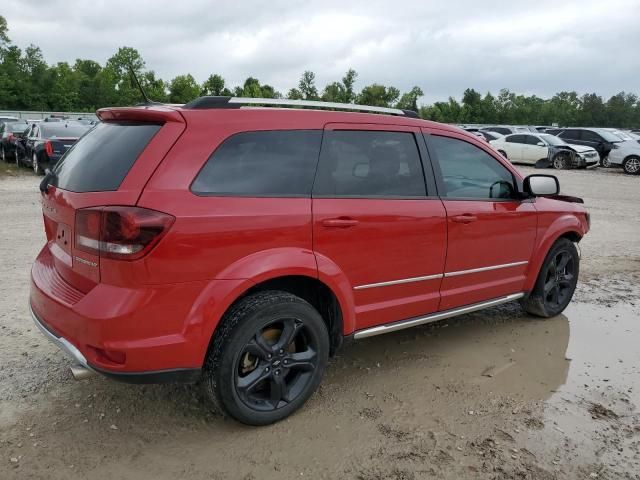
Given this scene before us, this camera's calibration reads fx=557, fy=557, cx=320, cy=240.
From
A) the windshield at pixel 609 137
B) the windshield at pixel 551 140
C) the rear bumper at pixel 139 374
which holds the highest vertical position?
the windshield at pixel 609 137

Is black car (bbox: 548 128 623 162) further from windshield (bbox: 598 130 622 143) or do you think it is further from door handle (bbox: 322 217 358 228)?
door handle (bbox: 322 217 358 228)

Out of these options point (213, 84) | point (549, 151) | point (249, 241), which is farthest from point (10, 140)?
point (213, 84)

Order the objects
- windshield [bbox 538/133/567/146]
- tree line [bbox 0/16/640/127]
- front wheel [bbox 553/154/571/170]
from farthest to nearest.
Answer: tree line [bbox 0/16/640/127]
windshield [bbox 538/133/567/146]
front wheel [bbox 553/154/571/170]

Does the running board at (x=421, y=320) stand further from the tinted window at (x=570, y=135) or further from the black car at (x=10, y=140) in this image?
the tinted window at (x=570, y=135)

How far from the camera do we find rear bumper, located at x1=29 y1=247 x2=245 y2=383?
2656 mm

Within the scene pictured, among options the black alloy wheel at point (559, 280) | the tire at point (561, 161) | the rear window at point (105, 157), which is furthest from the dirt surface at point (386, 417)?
the tire at point (561, 161)

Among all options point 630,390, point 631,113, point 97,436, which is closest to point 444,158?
point 630,390

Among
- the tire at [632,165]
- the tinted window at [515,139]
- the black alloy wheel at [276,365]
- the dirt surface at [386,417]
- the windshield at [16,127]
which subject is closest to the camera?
the dirt surface at [386,417]

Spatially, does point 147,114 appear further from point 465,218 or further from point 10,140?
point 10,140

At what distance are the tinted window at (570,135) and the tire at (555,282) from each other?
74.8 ft

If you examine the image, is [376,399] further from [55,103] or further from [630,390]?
[55,103]

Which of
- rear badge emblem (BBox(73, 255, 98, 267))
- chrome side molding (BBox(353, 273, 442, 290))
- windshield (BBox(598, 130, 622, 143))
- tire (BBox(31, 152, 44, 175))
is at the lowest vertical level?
tire (BBox(31, 152, 44, 175))

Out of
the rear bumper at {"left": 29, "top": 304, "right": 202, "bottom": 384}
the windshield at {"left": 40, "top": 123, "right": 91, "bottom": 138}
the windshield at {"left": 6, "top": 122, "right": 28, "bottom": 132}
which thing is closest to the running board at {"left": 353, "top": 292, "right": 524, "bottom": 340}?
the rear bumper at {"left": 29, "top": 304, "right": 202, "bottom": 384}

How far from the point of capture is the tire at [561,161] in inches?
915
